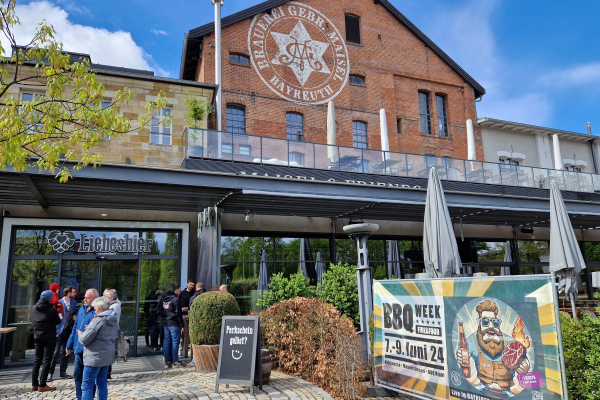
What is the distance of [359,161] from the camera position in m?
14.6

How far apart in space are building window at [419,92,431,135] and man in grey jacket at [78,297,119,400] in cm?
2042

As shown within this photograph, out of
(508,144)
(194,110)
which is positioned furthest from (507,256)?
(194,110)

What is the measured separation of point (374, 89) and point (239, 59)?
6.92 metres

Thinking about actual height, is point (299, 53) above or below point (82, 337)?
above

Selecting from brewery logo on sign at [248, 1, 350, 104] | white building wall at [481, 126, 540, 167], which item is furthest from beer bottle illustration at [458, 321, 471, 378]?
white building wall at [481, 126, 540, 167]

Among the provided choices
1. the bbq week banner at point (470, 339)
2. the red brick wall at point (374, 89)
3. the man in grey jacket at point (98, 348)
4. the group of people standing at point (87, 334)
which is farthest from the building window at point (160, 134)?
the bbq week banner at point (470, 339)

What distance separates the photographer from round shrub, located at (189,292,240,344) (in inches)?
305

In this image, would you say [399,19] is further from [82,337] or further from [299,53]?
[82,337]

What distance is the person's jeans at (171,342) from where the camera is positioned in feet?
29.6

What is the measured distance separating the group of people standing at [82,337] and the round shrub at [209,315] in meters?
1.36

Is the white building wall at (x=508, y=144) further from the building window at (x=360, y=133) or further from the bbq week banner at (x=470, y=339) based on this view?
the bbq week banner at (x=470, y=339)

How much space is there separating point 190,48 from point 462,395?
18227 mm

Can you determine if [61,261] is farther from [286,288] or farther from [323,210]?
[323,210]

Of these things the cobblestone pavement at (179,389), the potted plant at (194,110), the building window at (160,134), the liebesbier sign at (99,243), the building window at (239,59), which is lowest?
the cobblestone pavement at (179,389)
